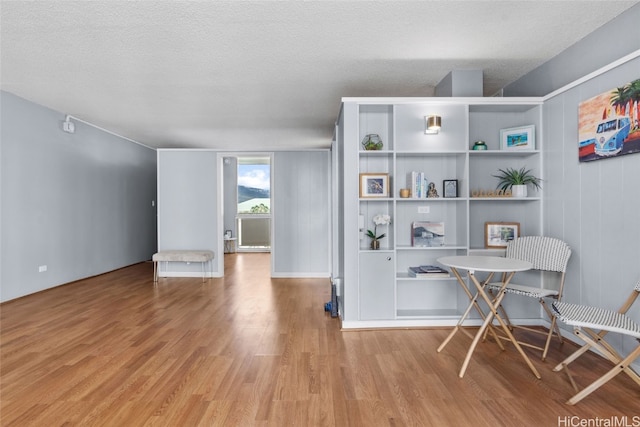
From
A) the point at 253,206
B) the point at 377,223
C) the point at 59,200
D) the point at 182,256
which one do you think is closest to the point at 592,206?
the point at 377,223

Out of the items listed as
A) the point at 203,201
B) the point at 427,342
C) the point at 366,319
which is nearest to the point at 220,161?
the point at 203,201

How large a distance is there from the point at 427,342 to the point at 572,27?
121 inches

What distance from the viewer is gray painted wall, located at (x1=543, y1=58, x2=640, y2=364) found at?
2543 millimetres

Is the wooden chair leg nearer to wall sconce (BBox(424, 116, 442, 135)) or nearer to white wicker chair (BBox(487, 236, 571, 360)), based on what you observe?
white wicker chair (BBox(487, 236, 571, 360))

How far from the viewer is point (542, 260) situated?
312 cm

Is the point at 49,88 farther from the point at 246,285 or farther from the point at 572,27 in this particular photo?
the point at 572,27

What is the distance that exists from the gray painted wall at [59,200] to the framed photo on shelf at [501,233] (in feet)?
20.0

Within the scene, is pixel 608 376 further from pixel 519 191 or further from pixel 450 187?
pixel 450 187

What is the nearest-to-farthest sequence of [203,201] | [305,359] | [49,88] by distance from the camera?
[305,359] < [49,88] < [203,201]

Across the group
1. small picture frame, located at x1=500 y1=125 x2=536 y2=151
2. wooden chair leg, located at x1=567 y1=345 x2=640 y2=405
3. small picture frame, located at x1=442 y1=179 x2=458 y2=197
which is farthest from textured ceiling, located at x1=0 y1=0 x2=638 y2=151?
wooden chair leg, located at x1=567 y1=345 x2=640 y2=405

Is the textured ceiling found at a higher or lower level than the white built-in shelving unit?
higher

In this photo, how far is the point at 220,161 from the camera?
6523mm
